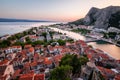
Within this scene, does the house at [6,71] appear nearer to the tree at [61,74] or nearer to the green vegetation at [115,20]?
the tree at [61,74]

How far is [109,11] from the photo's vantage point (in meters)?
62.6

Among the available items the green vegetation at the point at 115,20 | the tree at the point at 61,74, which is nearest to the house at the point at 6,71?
the tree at the point at 61,74

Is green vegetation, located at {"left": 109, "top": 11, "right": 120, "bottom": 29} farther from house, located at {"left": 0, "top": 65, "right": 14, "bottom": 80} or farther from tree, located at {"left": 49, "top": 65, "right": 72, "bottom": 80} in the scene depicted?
tree, located at {"left": 49, "top": 65, "right": 72, "bottom": 80}

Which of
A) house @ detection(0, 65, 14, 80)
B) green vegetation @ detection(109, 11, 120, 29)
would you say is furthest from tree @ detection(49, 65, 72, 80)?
green vegetation @ detection(109, 11, 120, 29)

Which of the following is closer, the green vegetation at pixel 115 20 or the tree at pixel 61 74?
the tree at pixel 61 74

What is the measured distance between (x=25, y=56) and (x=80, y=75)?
6596 millimetres

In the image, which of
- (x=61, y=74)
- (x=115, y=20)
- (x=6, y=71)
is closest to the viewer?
(x=61, y=74)

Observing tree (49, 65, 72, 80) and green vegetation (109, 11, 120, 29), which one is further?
green vegetation (109, 11, 120, 29)

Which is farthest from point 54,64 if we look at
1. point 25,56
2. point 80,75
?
point 25,56

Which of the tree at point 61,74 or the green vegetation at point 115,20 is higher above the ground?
the tree at point 61,74

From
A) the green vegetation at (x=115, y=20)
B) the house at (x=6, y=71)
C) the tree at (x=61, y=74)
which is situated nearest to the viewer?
the tree at (x=61, y=74)

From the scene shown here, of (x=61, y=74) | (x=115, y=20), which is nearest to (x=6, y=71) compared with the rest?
(x=61, y=74)

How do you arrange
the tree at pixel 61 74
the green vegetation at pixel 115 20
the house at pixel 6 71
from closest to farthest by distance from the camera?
the tree at pixel 61 74, the house at pixel 6 71, the green vegetation at pixel 115 20

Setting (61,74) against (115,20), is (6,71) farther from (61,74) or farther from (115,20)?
(115,20)
